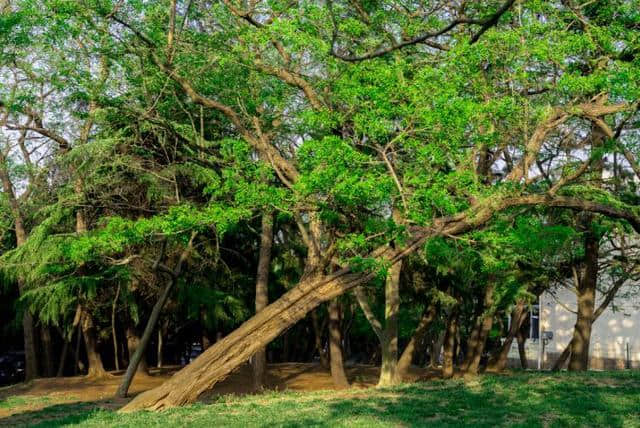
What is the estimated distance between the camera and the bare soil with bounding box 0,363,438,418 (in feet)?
71.8

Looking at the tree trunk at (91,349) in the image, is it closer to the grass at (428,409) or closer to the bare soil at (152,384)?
the bare soil at (152,384)

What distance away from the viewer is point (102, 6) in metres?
15.8

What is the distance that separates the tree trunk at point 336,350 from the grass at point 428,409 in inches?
279

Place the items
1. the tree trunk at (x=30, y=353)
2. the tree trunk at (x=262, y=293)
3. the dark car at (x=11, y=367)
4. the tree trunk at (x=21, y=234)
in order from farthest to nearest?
the dark car at (x=11, y=367) < the tree trunk at (x=30, y=353) < the tree trunk at (x=21, y=234) < the tree trunk at (x=262, y=293)

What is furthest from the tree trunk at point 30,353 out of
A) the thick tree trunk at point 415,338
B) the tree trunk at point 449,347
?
the tree trunk at point 449,347

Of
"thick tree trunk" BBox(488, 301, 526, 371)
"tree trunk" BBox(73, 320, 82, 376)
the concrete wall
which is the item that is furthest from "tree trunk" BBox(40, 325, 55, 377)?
the concrete wall

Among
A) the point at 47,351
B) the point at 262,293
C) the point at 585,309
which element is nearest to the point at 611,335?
the point at 585,309

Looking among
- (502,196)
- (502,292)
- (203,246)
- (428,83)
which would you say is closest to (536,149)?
(502,196)

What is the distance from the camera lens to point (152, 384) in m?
26.0

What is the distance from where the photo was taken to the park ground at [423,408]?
1218 centimetres

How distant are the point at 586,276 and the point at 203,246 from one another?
11513 millimetres

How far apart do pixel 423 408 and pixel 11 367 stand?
1056 inches

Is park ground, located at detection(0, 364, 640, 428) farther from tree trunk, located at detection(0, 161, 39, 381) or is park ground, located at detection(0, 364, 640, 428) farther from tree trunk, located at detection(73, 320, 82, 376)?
tree trunk, located at detection(73, 320, 82, 376)

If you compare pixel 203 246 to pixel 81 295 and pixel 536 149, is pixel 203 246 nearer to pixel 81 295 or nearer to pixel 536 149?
pixel 81 295
